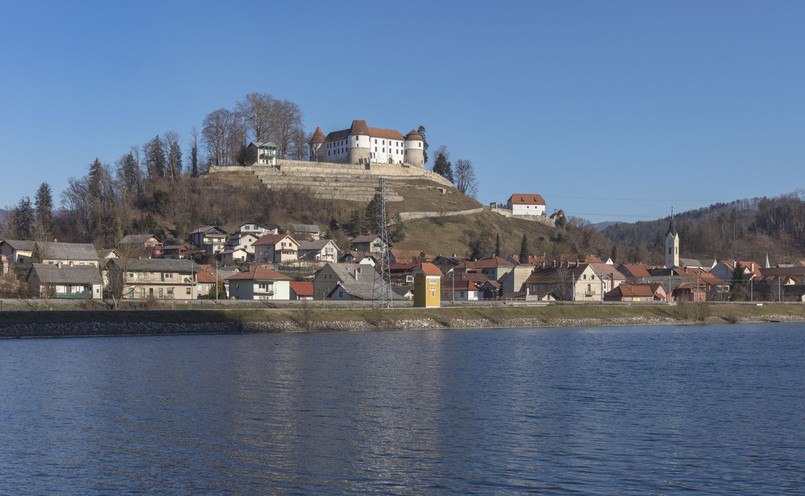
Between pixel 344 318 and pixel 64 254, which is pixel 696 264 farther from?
pixel 64 254

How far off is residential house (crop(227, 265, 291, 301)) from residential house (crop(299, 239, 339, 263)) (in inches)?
933

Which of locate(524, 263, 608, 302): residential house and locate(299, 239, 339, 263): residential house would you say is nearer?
locate(524, 263, 608, 302): residential house

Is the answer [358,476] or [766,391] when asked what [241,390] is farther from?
[766,391]

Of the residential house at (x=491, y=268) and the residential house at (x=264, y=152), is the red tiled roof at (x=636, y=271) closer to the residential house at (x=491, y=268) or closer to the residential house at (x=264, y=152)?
the residential house at (x=491, y=268)

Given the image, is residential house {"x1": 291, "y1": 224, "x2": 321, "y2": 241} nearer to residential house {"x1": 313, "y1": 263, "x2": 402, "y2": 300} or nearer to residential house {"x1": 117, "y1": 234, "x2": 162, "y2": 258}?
residential house {"x1": 117, "y1": 234, "x2": 162, "y2": 258}

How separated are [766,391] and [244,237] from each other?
9101 centimetres

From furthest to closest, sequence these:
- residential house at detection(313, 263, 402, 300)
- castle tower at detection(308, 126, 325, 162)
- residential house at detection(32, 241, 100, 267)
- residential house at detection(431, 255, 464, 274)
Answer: castle tower at detection(308, 126, 325, 162) < residential house at detection(431, 255, 464, 274) < residential house at detection(32, 241, 100, 267) < residential house at detection(313, 263, 402, 300)

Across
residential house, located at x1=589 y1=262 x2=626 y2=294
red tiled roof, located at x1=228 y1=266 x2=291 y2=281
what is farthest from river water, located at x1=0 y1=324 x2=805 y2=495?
residential house, located at x1=589 y1=262 x2=626 y2=294

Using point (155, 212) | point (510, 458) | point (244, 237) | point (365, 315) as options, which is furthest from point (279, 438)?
point (155, 212)

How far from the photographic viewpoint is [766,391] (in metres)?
32.2

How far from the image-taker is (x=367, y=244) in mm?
119625

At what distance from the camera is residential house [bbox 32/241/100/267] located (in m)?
87.8

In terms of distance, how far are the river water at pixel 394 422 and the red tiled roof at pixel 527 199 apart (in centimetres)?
11657

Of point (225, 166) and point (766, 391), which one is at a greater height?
point (225, 166)
